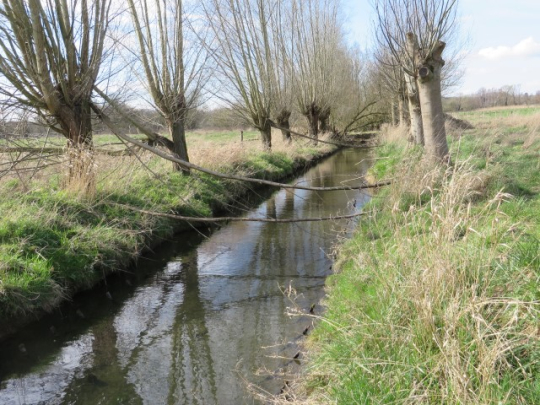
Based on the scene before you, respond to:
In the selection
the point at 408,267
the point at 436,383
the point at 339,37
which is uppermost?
the point at 339,37

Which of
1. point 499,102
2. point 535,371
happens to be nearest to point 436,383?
point 535,371

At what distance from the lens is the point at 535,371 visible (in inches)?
101

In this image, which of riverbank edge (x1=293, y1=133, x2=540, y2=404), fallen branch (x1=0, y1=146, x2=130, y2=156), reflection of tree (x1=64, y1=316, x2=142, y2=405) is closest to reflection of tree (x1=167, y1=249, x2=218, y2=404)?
reflection of tree (x1=64, y1=316, x2=142, y2=405)

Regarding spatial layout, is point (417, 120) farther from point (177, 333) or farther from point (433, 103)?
point (177, 333)

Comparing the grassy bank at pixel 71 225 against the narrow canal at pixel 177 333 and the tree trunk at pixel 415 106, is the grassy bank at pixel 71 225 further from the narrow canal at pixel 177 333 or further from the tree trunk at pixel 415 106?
the tree trunk at pixel 415 106

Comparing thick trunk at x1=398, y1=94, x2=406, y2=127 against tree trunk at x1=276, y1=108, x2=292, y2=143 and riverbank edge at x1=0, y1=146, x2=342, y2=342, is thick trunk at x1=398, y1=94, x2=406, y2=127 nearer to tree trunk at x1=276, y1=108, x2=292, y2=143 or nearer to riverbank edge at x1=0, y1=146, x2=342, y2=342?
tree trunk at x1=276, y1=108, x2=292, y2=143

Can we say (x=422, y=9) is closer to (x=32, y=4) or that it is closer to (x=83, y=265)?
(x=32, y=4)

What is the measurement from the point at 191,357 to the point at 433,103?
19.7 ft

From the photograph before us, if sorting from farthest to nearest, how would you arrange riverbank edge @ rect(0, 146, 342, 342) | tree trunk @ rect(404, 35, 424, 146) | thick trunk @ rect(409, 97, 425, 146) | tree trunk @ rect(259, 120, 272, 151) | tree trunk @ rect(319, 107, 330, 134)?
tree trunk @ rect(319, 107, 330, 134)
tree trunk @ rect(259, 120, 272, 151)
thick trunk @ rect(409, 97, 425, 146)
tree trunk @ rect(404, 35, 424, 146)
riverbank edge @ rect(0, 146, 342, 342)

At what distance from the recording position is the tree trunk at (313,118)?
27.3 m

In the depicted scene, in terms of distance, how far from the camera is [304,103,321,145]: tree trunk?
27328mm

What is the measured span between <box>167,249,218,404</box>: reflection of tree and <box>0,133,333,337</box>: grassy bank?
139 cm

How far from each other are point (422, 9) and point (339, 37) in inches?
879

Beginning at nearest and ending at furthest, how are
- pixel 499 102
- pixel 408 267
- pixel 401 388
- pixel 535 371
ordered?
1. pixel 535 371
2. pixel 401 388
3. pixel 408 267
4. pixel 499 102
